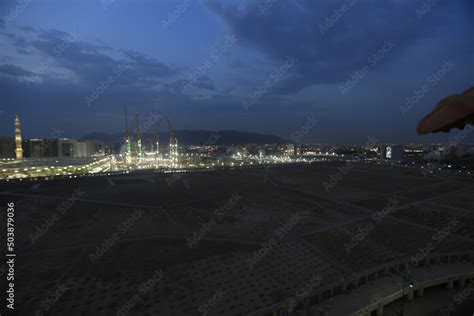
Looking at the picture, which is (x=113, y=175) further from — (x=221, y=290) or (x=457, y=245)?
(x=457, y=245)

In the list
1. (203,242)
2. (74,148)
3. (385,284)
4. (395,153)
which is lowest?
(203,242)

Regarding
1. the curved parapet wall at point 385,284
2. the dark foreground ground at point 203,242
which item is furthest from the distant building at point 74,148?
the curved parapet wall at point 385,284

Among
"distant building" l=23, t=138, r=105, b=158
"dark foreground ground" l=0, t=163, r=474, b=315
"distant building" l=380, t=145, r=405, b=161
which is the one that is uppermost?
"distant building" l=23, t=138, r=105, b=158

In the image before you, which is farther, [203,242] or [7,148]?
[7,148]

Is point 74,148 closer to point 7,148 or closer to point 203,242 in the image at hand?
point 7,148

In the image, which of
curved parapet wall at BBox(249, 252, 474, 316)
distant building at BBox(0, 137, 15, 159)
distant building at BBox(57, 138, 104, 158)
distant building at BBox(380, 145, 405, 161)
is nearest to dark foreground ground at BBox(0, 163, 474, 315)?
curved parapet wall at BBox(249, 252, 474, 316)

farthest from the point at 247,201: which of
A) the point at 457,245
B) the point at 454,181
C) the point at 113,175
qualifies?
the point at 454,181

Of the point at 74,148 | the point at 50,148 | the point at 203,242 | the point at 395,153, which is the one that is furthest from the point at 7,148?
the point at 395,153

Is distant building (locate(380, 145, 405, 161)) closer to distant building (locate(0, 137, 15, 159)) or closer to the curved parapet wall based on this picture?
the curved parapet wall
